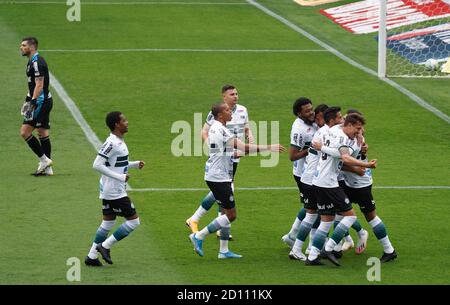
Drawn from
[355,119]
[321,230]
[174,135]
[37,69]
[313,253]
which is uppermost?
[37,69]

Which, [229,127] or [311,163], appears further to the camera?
[229,127]

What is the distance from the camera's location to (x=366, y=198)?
16094 millimetres

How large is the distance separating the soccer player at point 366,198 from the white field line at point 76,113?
8429mm

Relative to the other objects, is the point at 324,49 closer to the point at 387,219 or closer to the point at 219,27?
the point at 219,27

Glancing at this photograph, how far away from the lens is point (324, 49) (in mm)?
32719

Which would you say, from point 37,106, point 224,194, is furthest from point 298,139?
point 37,106

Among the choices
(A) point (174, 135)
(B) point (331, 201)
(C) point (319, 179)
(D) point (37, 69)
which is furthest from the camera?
(A) point (174, 135)

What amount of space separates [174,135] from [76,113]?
110 inches

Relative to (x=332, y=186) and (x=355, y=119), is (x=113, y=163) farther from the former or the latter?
(x=355, y=119)

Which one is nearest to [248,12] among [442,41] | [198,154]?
[442,41]

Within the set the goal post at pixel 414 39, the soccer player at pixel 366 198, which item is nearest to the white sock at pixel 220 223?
the soccer player at pixel 366 198

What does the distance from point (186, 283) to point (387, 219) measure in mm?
4981

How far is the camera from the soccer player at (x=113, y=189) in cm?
1527

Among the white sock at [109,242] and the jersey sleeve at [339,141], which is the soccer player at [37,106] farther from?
the jersey sleeve at [339,141]
